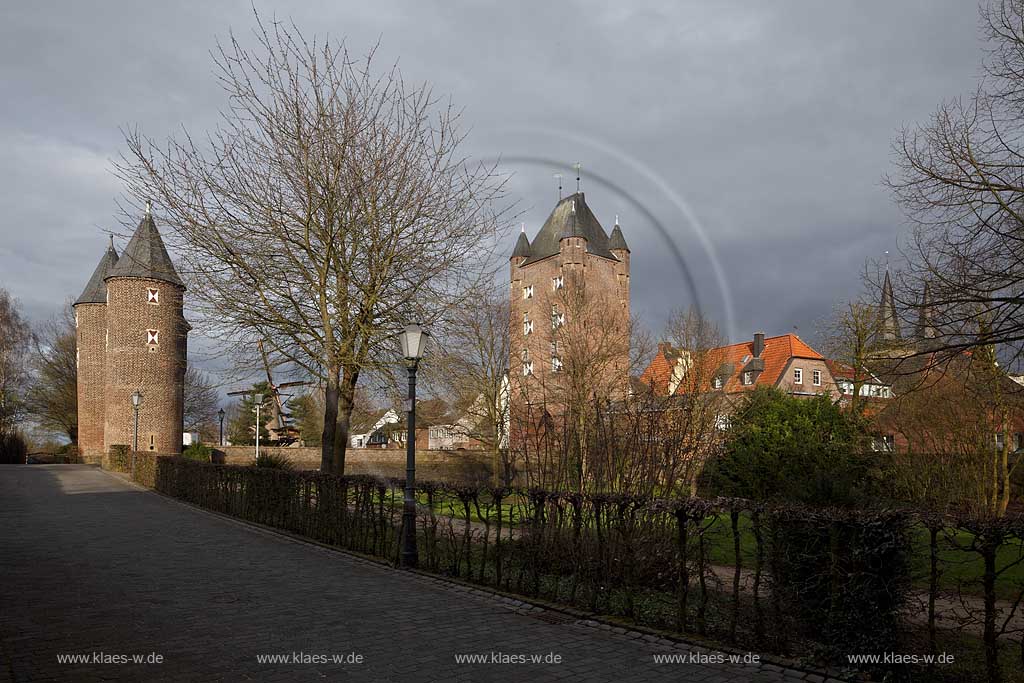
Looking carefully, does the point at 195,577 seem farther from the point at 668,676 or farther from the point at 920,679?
the point at 920,679

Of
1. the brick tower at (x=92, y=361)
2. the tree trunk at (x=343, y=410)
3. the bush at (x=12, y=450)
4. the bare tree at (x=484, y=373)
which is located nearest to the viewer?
the tree trunk at (x=343, y=410)

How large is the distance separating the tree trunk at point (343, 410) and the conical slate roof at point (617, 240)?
45.1 m

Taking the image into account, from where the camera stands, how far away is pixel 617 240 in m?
59.8

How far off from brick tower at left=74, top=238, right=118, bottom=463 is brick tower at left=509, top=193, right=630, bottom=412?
27283 millimetres

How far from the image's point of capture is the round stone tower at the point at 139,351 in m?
39.5

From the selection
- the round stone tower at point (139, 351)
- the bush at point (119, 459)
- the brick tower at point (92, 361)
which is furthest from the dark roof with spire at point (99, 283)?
the bush at point (119, 459)

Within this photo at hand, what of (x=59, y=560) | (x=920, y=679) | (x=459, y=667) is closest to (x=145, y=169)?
(x=59, y=560)

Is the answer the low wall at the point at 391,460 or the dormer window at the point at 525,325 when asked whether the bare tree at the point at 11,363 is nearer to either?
the low wall at the point at 391,460

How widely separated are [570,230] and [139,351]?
102 feet

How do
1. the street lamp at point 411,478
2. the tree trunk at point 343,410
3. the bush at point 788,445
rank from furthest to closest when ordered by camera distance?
the bush at point 788,445 < the tree trunk at point 343,410 < the street lamp at point 411,478

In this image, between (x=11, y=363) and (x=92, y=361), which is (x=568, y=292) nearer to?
(x=92, y=361)

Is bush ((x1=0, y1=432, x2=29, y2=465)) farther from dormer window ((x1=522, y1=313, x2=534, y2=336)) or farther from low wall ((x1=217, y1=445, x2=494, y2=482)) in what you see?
dormer window ((x1=522, y1=313, x2=534, y2=336))

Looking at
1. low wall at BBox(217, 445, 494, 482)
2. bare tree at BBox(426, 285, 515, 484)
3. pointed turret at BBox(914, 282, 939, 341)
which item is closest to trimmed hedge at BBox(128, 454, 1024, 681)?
pointed turret at BBox(914, 282, 939, 341)

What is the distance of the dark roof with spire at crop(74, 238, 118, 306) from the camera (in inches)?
1892
